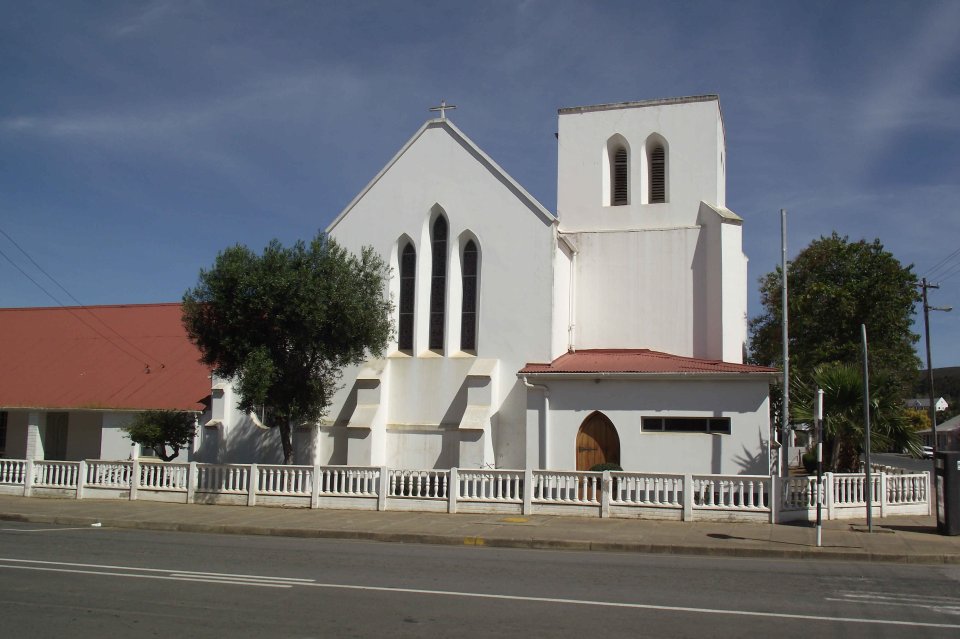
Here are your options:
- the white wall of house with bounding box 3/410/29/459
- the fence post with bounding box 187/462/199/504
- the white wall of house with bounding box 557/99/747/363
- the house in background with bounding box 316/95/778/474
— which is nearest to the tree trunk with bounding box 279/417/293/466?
the house in background with bounding box 316/95/778/474

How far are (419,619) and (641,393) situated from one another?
1431 cm

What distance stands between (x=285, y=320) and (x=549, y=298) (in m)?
7.61

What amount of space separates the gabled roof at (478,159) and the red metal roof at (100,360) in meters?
8.03

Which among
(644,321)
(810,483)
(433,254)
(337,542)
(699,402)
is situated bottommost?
(337,542)

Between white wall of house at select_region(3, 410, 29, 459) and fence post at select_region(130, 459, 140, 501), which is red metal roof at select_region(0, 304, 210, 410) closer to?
white wall of house at select_region(3, 410, 29, 459)

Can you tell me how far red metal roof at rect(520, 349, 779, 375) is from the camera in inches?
852

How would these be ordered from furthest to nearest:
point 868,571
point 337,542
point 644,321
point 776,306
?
point 776,306 < point 644,321 < point 337,542 < point 868,571

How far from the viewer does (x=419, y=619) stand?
28.9ft

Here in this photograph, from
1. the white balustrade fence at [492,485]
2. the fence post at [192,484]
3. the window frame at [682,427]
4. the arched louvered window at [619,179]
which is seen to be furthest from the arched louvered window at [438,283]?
the fence post at [192,484]

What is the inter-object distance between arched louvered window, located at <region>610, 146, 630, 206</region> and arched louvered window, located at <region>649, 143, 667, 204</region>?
81 centimetres

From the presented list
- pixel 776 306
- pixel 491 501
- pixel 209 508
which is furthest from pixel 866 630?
pixel 776 306

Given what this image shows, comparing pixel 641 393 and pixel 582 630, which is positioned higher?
pixel 641 393

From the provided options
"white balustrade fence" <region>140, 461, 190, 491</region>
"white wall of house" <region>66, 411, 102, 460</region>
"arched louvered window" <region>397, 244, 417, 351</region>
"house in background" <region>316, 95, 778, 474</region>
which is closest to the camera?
"white balustrade fence" <region>140, 461, 190, 491</region>

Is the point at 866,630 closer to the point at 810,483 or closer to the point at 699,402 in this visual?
the point at 810,483
